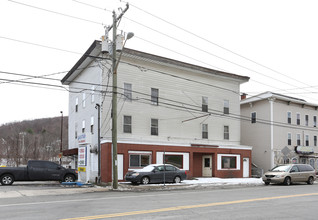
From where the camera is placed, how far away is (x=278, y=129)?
3738cm

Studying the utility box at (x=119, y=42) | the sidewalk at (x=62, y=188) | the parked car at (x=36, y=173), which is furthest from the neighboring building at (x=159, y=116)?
the utility box at (x=119, y=42)

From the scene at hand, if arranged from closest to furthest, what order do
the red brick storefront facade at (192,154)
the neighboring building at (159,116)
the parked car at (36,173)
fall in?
the parked car at (36,173) → the red brick storefront facade at (192,154) → the neighboring building at (159,116)

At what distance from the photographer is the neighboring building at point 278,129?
3678cm

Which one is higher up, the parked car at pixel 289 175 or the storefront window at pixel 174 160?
the storefront window at pixel 174 160

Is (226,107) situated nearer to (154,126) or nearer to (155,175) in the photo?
(154,126)

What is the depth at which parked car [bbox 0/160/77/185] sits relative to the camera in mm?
22141

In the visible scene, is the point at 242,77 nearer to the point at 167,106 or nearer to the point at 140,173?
the point at 167,106

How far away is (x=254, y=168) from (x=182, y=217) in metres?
29.3

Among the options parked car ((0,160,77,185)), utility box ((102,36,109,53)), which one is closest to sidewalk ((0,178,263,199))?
parked car ((0,160,77,185))

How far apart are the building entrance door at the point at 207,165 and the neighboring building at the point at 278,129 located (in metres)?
8.01

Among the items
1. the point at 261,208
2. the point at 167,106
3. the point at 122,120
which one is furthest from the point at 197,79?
the point at 261,208

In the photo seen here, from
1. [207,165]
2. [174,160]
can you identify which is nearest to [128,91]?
[174,160]

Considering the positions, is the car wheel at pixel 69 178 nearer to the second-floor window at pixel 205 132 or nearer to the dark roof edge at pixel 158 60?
the dark roof edge at pixel 158 60

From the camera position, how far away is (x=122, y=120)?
89.8ft
